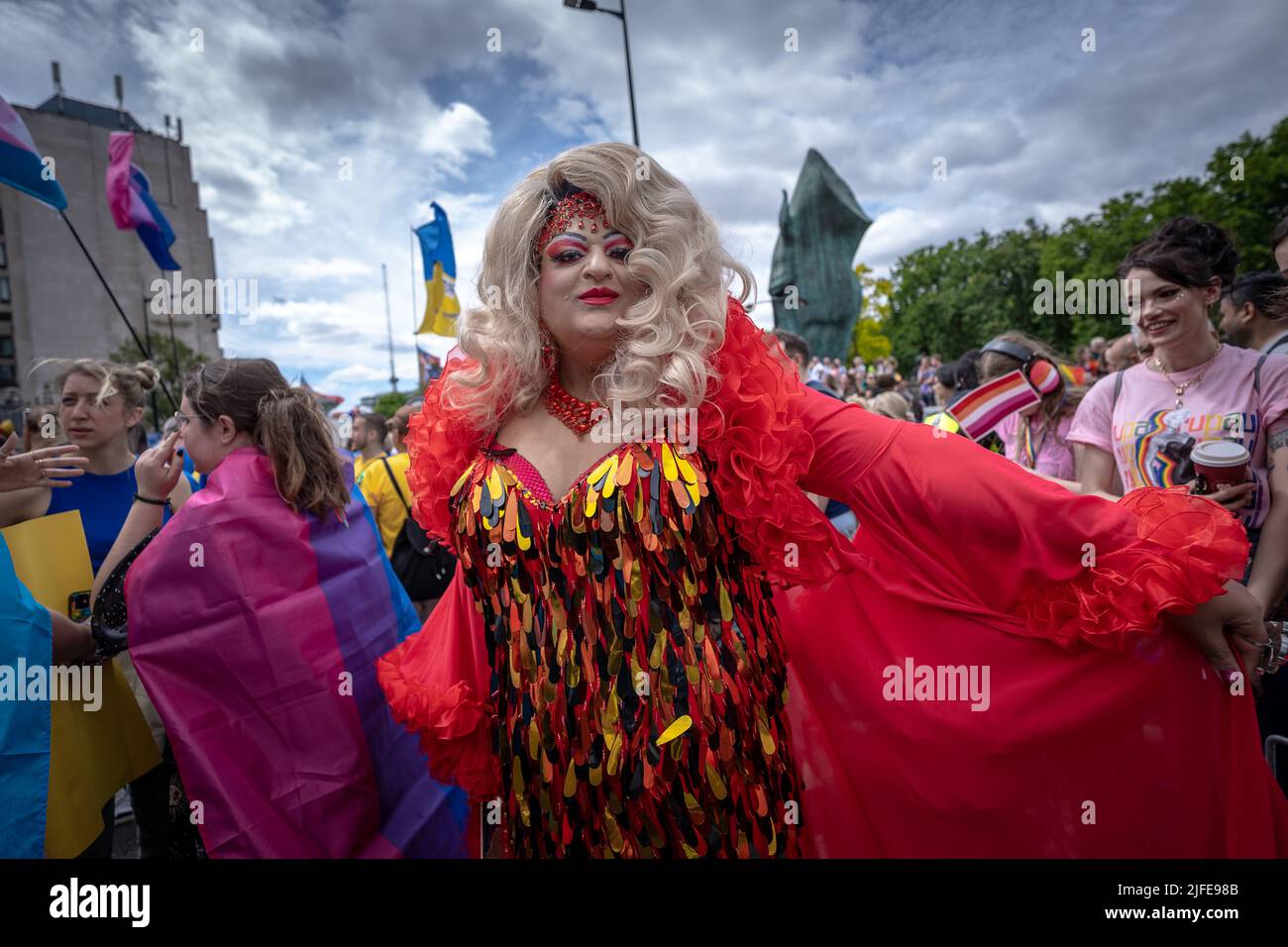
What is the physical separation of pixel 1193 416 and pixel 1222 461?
47 centimetres

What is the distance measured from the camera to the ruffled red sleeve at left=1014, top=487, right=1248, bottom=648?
4.09 feet

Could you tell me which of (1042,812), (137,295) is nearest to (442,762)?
(1042,812)

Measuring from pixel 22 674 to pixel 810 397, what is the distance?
7.61 ft

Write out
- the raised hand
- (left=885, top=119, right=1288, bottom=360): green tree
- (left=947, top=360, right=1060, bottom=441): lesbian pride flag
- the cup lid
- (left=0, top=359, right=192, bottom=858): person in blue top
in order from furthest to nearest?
1. (left=885, top=119, right=1288, bottom=360): green tree
2. (left=947, top=360, right=1060, bottom=441): lesbian pride flag
3. (left=0, top=359, right=192, bottom=858): person in blue top
4. the raised hand
5. the cup lid

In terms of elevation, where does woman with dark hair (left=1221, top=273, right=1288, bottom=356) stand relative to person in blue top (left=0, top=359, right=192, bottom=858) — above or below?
above

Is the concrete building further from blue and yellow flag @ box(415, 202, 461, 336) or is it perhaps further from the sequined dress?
the sequined dress

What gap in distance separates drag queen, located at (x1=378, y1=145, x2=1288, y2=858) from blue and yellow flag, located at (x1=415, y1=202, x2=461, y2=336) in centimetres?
962

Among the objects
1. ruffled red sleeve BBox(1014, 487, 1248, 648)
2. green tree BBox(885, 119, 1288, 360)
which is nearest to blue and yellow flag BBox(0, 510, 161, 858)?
ruffled red sleeve BBox(1014, 487, 1248, 648)

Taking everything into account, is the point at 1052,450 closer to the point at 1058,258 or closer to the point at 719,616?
the point at 719,616

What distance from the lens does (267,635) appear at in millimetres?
2086

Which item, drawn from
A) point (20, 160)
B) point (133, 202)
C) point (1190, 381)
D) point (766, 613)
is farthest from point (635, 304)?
point (133, 202)

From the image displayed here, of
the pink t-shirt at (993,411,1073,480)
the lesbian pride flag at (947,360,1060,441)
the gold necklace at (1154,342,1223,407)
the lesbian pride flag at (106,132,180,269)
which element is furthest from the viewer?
the lesbian pride flag at (106,132,180,269)
